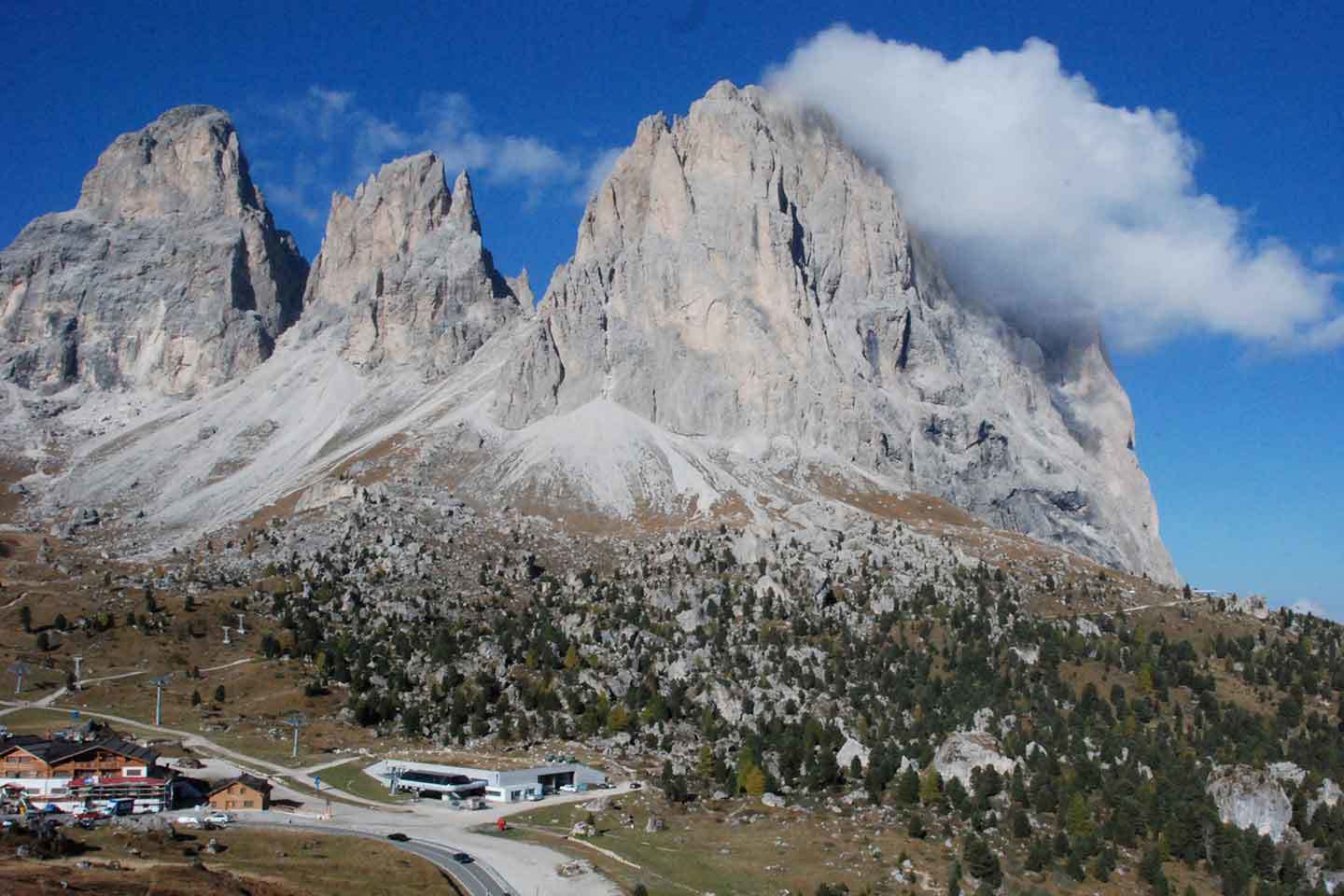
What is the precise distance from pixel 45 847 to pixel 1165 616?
151556 millimetres

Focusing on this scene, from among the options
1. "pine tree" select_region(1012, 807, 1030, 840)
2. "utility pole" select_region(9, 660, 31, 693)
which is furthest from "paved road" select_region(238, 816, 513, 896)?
"utility pole" select_region(9, 660, 31, 693)

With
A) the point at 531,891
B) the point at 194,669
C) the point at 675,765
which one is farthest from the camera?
the point at 194,669

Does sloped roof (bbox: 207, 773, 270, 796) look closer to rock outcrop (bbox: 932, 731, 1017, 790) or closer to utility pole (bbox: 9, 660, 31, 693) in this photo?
utility pole (bbox: 9, 660, 31, 693)

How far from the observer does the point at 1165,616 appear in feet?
561

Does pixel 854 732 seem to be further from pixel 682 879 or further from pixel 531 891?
pixel 531 891

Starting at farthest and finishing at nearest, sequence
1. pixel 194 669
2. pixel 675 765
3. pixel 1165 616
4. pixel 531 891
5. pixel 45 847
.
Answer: pixel 1165 616 < pixel 194 669 < pixel 675 765 < pixel 531 891 < pixel 45 847

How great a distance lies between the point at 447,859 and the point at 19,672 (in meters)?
83.4

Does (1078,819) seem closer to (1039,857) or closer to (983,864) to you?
(1039,857)

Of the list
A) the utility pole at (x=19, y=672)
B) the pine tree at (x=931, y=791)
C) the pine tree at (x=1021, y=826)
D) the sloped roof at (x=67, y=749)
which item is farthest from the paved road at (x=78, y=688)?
the pine tree at (x=1021, y=826)

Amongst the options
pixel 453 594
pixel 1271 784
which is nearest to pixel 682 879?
pixel 1271 784

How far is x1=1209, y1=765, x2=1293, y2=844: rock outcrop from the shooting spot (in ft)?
355

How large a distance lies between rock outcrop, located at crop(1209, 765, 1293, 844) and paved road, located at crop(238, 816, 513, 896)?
71245mm

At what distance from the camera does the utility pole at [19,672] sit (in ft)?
445

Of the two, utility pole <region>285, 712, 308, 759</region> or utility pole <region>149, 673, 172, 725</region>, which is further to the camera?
utility pole <region>149, 673, 172, 725</region>
